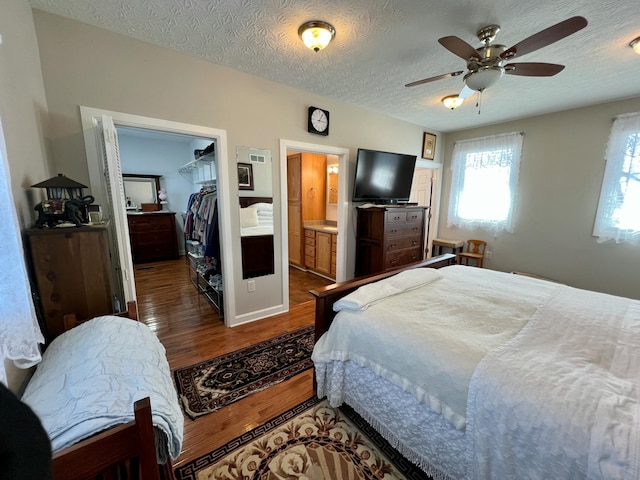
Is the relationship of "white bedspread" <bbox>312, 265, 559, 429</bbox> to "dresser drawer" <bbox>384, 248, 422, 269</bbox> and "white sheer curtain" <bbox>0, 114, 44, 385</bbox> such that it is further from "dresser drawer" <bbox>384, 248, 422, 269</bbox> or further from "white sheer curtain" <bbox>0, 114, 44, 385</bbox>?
"dresser drawer" <bbox>384, 248, 422, 269</bbox>

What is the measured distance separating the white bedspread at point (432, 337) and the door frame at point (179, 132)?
4.69 ft

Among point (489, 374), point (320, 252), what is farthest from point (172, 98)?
point (320, 252)

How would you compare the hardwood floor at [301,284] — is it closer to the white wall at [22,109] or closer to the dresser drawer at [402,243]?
the dresser drawer at [402,243]

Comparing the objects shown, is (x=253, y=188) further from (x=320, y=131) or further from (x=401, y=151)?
(x=401, y=151)

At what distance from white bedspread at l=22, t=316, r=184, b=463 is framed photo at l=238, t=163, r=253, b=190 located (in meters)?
1.75

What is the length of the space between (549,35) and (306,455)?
8.66 ft

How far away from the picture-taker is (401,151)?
3.92 m

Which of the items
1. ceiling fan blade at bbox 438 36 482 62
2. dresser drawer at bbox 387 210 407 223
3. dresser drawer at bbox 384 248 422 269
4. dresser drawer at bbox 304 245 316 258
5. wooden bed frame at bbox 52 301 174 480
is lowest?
dresser drawer at bbox 304 245 316 258

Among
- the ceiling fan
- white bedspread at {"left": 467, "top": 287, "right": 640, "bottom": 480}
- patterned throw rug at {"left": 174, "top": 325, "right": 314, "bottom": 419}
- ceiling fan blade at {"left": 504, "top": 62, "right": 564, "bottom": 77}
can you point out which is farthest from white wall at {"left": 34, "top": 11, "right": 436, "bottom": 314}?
white bedspread at {"left": 467, "top": 287, "right": 640, "bottom": 480}

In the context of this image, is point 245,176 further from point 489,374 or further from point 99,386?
point 489,374

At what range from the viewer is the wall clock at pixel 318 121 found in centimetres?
288

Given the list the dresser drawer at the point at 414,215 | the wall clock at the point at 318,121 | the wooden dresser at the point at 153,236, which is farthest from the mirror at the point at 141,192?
the dresser drawer at the point at 414,215

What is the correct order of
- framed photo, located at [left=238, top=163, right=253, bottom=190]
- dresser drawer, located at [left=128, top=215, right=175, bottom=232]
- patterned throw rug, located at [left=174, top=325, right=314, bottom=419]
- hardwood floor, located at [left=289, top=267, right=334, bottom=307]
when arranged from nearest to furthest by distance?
patterned throw rug, located at [left=174, top=325, right=314, bottom=419] < framed photo, located at [left=238, top=163, right=253, bottom=190] < hardwood floor, located at [left=289, top=267, right=334, bottom=307] < dresser drawer, located at [left=128, top=215, right=175, bottom=232]

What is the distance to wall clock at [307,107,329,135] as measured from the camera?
2.88m
